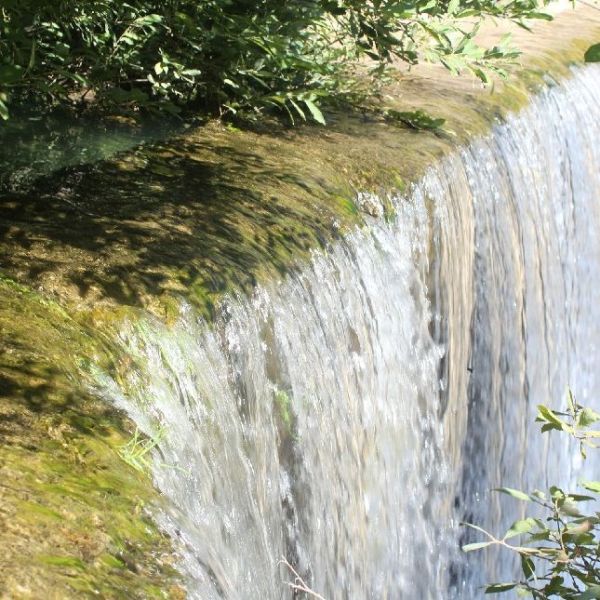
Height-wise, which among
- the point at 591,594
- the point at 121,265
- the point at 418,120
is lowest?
the point at 591,594

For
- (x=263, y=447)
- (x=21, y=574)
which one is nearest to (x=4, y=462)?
(x=21, y=574)

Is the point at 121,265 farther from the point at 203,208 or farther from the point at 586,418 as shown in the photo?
the point at 586,418

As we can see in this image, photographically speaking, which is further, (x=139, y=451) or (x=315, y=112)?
(x=315, y=112)

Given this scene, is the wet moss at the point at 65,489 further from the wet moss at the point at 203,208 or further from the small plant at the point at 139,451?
the wet moss at the point at 203,208

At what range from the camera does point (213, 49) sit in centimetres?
646

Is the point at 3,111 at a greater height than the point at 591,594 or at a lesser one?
greater

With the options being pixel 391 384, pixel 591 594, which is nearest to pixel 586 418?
pixel 591 594

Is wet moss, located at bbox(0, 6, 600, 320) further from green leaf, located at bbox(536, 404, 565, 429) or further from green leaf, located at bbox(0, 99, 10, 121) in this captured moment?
green leaf, located at bbox(536, 404, 565, 429)

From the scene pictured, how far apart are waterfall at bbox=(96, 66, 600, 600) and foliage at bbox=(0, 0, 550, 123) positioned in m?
0.84

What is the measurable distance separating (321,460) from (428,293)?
191 cm

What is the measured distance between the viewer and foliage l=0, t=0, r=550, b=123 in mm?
6039

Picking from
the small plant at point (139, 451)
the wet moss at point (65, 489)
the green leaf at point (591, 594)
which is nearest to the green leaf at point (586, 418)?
the green leaf at point (591, 594)

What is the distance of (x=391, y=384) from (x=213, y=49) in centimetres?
209

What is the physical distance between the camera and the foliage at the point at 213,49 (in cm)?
604
